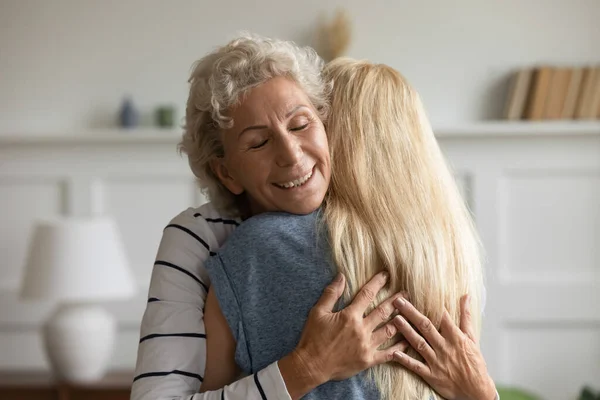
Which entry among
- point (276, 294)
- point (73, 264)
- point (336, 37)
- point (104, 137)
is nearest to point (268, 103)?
point (276, 294)

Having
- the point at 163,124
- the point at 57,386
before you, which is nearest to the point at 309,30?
the point at 163,124

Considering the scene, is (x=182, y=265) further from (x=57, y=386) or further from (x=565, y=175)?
(x=565, y=175)

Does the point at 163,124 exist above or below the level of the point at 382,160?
below

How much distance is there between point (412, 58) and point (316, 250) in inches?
104

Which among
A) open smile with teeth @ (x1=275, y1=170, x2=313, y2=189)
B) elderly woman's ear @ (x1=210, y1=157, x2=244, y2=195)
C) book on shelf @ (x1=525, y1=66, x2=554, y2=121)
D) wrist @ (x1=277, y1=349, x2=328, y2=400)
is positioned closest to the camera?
wrist @ (x1=277, y1=349, x2=328, y2=400)

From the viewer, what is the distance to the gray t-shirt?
121 cm

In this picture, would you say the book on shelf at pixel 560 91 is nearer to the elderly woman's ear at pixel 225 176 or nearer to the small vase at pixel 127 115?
the small vase at pixel 127 115

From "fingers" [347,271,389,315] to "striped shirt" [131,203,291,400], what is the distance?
0.15 metres

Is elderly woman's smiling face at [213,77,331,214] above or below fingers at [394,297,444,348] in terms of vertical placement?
above

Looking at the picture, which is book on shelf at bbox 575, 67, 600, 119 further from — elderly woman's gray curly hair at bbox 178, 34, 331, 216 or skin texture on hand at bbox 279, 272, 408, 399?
skin texture on hand at bbox 279, 272, 408, 399

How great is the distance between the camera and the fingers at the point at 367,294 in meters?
1.20

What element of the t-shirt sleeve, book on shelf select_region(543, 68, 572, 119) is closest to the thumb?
the t-shirt sleeve

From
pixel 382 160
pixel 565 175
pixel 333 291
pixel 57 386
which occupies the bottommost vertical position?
pixel 57 386

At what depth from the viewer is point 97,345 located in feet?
11.1
